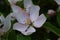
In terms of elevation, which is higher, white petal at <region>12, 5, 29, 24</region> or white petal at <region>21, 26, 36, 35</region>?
white petal at <region>12, 5, 29, 24</region>

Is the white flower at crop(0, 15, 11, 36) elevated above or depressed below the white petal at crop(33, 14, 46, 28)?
below

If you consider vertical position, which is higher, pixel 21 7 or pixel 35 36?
pixel 21 7

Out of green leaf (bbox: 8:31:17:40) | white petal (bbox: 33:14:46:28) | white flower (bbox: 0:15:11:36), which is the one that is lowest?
green leaf (bbox: 8:31:17:40)

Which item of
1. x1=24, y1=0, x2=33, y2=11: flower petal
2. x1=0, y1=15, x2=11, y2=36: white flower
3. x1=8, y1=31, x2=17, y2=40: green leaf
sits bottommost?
x1=8, y1=31, x2=17, y2=40: green leaf

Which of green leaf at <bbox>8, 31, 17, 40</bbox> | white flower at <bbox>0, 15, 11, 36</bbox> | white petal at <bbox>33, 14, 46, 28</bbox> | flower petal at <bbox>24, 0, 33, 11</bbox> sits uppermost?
flower petal at <bbox>24, 0, 33, 11</bbox>

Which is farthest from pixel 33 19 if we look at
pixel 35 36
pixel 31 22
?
pixel 35 36

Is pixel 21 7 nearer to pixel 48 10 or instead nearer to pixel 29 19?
pixel 29 19
